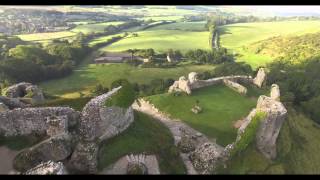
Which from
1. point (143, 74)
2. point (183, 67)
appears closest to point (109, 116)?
point (143, 74)

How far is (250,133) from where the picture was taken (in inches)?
985

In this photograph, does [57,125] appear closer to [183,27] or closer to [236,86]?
[236,86]

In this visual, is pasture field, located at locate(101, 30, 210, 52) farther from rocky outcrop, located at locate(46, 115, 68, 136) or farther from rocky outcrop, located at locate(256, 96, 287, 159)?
rocky outcrop, located at locate(46, 115, 68, 136)

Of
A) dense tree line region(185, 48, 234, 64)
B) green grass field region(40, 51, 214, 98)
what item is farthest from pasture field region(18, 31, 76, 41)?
dense tree line region(185, 48, 234, 64)

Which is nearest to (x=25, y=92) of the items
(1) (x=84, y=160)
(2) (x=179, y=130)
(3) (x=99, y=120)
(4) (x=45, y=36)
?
(3) (x=99, y=120)

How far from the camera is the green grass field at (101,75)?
67.8 m

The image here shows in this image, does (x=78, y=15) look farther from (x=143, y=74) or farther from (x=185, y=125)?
(x=185, y=125)

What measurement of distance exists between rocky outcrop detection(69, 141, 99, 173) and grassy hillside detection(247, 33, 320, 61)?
74330 mm

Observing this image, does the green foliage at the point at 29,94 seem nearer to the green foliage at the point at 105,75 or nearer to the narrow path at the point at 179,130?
the narrow path at the point at 179,130

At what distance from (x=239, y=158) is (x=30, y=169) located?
12.0 metres

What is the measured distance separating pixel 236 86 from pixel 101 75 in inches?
1649

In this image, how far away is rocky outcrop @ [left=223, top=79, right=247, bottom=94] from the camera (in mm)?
37625

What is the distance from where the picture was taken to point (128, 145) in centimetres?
2288

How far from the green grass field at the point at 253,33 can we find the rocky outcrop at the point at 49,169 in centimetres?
7198
